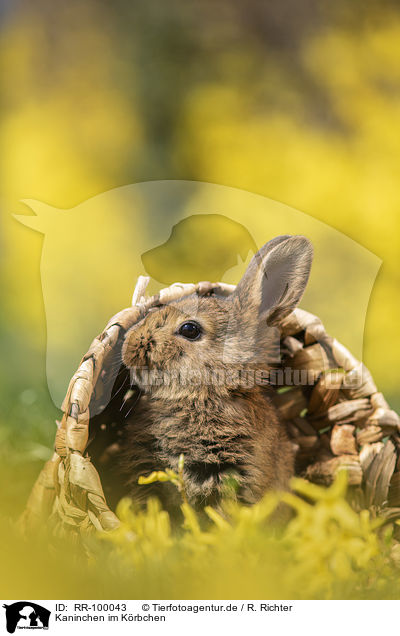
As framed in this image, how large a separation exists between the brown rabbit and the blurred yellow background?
108 millimetres

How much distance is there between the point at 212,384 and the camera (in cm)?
94

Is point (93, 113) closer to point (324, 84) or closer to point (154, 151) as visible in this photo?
point (154, 151)

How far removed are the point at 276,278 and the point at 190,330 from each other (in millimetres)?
165

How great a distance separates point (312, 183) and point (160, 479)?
0.53m

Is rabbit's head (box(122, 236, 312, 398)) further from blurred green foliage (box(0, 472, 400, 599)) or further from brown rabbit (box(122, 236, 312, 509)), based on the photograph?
blurred green foliage (box(0, 472, 400, 599))

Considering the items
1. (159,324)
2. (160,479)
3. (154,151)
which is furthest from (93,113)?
(160,479)

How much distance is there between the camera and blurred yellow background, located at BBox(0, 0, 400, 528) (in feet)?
3.00

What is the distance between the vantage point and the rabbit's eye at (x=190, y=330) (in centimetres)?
95

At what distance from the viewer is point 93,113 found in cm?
92
